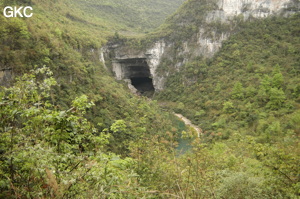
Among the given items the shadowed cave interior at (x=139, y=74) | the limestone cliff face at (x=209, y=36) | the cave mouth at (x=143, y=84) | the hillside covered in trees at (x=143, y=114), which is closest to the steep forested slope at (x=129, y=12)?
the hillside covered in trees at (x=143, y=114)

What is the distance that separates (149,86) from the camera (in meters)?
49.5

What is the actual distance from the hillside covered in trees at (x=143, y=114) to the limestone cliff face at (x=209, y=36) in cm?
108

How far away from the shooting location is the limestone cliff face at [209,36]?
123ft

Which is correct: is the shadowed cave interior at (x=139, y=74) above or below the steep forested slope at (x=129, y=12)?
below

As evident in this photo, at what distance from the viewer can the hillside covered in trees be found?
253 centimetres

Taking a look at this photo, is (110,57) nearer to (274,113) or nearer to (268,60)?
(268,60)

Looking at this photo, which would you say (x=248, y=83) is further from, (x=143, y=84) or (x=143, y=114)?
(x=143, y=84)

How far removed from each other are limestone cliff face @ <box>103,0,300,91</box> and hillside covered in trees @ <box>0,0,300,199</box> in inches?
42.7

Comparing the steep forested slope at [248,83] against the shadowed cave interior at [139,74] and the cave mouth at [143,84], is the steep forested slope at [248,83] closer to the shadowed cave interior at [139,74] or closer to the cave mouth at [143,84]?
the shadowed cave interior at [139,74]

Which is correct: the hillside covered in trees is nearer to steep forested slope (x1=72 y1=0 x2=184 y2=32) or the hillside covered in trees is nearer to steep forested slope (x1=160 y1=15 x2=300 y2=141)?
steep forested slope (x1=160 y1=15 x2=300 y2=141)

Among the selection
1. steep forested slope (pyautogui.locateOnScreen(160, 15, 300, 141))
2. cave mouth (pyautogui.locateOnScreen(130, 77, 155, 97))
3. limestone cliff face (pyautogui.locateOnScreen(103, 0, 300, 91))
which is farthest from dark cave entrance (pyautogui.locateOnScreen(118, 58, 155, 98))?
steep forested slope (pyautogui.locateOnScreen(160, 15, 300, 141))

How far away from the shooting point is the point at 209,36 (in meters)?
40.2

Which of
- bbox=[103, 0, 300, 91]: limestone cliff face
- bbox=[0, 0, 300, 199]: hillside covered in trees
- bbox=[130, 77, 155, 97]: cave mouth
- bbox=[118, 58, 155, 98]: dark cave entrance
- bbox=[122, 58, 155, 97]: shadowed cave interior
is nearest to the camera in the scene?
bbox=[0, 0, 300, 199]: hillside covered in trees

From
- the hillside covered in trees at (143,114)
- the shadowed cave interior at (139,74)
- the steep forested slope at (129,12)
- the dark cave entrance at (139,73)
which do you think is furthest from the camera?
the steep forested slope at (129,12)
